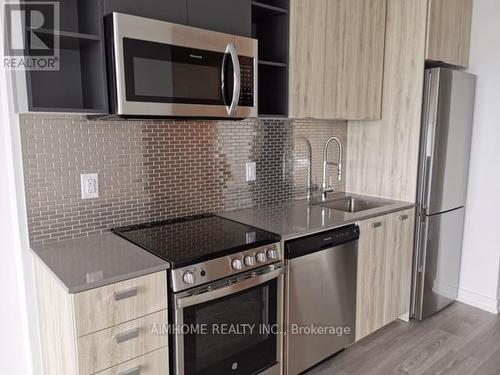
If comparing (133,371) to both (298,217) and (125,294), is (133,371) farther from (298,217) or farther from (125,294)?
(298,217)

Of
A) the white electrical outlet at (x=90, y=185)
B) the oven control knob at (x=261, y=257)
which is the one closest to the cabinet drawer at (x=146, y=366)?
the oven control knob at (x=261, y=257)

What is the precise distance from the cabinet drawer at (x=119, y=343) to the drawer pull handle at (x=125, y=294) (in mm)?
108

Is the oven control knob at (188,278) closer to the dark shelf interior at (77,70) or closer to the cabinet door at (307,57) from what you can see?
the dark shelf interior at (77,70)

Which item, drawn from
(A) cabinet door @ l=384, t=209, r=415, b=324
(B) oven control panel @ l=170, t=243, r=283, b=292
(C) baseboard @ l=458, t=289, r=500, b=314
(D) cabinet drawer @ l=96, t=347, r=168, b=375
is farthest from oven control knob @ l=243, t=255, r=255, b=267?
(C) baseboard @ l=458, t=289, r=500, b=314

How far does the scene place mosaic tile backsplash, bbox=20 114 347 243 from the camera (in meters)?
1.71

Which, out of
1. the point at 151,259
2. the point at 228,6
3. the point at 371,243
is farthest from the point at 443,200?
the point at 151,259

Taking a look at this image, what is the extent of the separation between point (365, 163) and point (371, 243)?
2.78 ft

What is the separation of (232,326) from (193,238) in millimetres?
449

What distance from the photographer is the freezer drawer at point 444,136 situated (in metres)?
2.62

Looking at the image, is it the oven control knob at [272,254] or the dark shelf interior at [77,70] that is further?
the oven control knob at [272,254]

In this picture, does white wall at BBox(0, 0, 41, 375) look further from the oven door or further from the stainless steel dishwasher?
the stainless steel dishwasher

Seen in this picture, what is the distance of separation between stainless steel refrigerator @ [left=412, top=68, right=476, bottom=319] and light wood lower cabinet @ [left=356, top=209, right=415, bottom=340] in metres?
0.10

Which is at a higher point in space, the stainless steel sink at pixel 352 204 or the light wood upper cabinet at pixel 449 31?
the light wood upper cabinet at pixel 449 31

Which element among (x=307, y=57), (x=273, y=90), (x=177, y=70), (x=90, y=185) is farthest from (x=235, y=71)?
(x=90, y=185)
